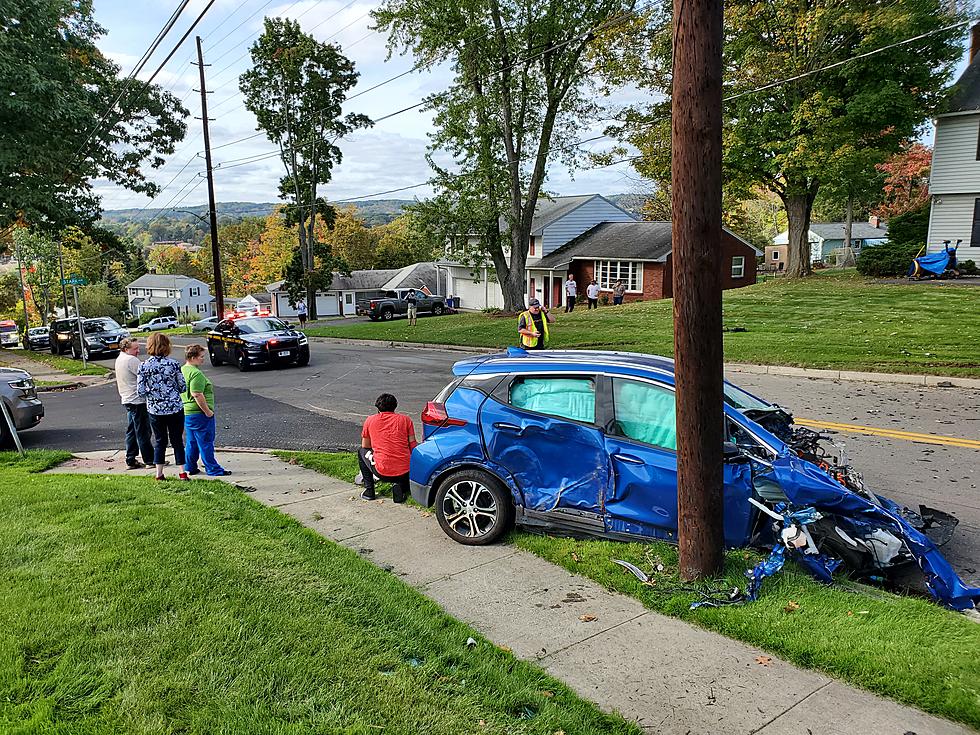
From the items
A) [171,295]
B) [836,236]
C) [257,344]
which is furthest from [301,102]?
[171,295]

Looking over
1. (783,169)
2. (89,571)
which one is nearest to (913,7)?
(783,169)

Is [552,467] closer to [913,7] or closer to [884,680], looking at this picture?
[884,680]

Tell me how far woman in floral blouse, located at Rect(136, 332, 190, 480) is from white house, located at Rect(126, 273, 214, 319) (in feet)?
341

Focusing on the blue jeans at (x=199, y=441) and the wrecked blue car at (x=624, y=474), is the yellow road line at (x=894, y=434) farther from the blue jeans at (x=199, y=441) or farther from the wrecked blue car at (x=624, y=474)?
the blue jeans at (x=199, y=441)

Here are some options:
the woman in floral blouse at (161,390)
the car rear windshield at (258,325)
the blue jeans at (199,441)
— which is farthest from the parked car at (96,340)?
the blue jeans at (199,441)

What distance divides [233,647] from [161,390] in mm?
5157

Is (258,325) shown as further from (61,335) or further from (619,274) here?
(619,274)

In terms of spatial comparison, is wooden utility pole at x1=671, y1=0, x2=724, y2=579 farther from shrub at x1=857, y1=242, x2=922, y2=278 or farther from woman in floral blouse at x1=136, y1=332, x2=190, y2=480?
shrub at x1=857, y1=242, x2=922, y2=278

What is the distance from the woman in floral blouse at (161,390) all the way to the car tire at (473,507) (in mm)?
3891

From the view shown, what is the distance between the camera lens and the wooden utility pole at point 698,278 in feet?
15.3

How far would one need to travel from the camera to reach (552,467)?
5902 mm

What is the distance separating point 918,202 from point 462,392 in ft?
165

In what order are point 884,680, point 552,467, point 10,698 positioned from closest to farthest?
point 10,698 → point 884,680 → point 552,467

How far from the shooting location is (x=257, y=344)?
19.6 m
